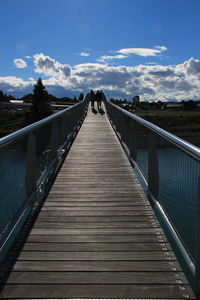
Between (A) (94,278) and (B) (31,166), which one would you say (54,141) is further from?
(A) (94,278)

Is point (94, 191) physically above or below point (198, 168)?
below

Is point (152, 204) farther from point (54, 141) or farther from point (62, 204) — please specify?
point (54, 141)

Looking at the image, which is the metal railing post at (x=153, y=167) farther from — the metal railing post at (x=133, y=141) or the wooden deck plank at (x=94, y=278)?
the metal railing post at (x=133, y=141)

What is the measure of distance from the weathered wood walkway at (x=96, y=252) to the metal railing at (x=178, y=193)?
0.13 m

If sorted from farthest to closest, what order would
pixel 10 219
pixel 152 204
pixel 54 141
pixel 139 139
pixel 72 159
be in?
pixel 72 159 < pixel 54 141 < pixel 139 139 < pixel 152 204 < pixel 10 219

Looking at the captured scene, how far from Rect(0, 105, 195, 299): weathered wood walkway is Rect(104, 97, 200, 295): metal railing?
13cm

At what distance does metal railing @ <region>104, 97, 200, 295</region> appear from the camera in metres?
3.03

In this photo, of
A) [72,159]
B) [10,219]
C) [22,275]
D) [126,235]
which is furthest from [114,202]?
[72,159]

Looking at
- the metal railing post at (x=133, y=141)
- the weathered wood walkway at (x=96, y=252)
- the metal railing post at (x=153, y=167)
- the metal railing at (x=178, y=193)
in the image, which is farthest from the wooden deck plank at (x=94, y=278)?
the metal railing post at (x=133, y=141)

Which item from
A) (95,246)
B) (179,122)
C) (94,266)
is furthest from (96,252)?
(179,122)

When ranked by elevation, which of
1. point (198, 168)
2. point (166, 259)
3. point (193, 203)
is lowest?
point (166, 259)

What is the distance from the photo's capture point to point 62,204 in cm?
521

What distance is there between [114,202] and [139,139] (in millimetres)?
1847

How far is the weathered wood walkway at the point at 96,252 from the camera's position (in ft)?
9.88
